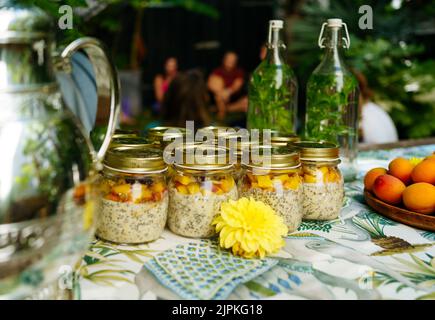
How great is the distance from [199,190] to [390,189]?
43 centimetres

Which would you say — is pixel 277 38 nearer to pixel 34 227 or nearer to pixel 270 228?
pixel 270 228

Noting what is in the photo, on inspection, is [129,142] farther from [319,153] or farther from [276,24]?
[276,24]

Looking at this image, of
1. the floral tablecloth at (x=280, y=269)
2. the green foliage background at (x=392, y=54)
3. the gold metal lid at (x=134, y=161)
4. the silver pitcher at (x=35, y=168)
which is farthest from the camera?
the green foliage background at (x=392, y=54)

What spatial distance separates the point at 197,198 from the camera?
2.83 feet

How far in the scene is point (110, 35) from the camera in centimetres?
372

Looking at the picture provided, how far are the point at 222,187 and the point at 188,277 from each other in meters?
0.19

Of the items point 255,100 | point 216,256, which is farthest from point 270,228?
point 255,100

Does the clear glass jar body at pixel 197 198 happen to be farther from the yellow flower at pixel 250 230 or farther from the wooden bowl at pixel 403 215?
the wooden bowl at pixel 403 215

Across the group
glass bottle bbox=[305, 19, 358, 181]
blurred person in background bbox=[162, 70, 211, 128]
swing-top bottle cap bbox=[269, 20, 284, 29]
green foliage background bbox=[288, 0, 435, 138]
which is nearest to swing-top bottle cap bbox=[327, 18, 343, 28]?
glass bottle bbox=[305, 19, 358, 181]

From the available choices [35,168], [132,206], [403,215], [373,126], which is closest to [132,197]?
[132,206]

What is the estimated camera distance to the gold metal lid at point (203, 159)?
857 mm

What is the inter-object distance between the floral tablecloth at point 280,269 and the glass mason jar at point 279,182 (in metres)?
0.06

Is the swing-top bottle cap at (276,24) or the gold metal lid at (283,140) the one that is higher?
the swing-top bottle cap at (276,24)

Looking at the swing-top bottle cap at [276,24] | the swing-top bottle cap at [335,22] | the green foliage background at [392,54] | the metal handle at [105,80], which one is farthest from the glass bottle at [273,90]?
the green foliage background at [392,54]
